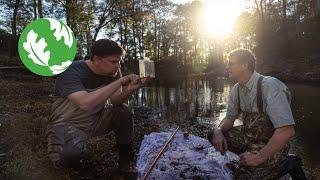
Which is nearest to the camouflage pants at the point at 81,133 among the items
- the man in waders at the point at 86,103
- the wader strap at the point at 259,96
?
the man in waders at the point at 86,103

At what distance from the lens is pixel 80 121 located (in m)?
5.44

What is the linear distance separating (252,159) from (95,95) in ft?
6.96

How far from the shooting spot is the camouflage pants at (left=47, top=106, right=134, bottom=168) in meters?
5.06

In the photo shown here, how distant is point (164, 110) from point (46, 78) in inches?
572

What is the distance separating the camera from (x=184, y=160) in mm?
6488

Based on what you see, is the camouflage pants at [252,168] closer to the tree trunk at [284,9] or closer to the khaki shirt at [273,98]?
the khaki shirt at [273,98]

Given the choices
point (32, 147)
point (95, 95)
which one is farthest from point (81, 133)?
point (32, 147)

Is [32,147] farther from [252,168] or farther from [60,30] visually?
[60,30]

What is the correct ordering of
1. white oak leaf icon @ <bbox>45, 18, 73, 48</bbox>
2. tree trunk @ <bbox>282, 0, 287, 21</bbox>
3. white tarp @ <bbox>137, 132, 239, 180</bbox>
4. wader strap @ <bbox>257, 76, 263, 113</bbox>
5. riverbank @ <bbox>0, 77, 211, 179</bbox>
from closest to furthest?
wader strap @ <bbox>257, 76, 263, 113</bbox> → riverbank @ <bbox>0, 77, 211, 179</bbox> → white tarp @ <bbox>137, 132, 239, 180</bbox> → white oak leaf icon @ <bbox>45, 18, 73, 48</bbox> → tree trunk @ <bbox>282, 0, 287, 21</bbox>

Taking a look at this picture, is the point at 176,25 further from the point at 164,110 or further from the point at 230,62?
the point at 230,62

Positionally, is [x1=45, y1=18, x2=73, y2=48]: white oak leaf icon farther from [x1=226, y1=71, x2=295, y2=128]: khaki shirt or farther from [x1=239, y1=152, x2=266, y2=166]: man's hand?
[x1=239, y1=152, x2=266, y2=166]: man's hand

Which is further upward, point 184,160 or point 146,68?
point 146,68

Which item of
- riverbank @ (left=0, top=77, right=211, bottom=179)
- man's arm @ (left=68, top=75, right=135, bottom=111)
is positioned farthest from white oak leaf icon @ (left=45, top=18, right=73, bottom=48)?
man's arm @ (left=68, top=75, right=135, bottom=111)

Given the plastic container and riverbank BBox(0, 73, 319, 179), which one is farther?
riverbank BBox(0, 73, 319, 179)
